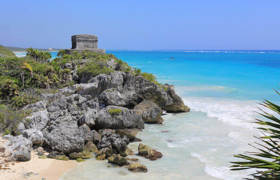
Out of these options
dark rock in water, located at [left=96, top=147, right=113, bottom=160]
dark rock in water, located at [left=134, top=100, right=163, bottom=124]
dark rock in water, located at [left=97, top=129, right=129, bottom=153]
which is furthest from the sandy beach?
dark rock in water, located at [left=134, top=100, right=163, bottom=124]

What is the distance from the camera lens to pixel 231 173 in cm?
923

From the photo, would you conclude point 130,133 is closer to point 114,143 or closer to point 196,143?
point 114,143

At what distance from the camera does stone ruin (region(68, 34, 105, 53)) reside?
28.0 meters

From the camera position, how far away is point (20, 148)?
945cm

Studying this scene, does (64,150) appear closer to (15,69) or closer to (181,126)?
(181,126)

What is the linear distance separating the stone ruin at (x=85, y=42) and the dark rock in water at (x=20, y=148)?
1876 cm

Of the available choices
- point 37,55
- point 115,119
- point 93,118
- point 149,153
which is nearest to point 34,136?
point 93,118

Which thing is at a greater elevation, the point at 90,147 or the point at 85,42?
the point at 85,42

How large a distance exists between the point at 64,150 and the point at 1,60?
12.5 metres

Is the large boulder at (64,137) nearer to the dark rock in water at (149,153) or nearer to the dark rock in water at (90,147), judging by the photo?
the dark rock in water at (90,147)

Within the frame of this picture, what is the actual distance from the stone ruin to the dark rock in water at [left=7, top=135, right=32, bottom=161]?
18.8m

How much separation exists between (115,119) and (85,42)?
57.1 feet

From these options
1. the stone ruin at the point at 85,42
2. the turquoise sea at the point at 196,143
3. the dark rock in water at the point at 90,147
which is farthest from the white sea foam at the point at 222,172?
the stone ruin at the point at 85,42

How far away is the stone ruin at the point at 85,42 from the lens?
28031 mm
